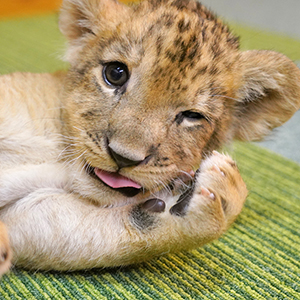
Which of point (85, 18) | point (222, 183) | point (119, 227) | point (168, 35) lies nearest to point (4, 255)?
point (119, 227)

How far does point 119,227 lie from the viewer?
4.14 feet

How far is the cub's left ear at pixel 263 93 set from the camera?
1.47 meters

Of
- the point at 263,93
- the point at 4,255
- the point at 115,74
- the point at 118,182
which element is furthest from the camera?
the point at 263,93

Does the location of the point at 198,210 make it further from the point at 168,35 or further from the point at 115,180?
the point at 168,35

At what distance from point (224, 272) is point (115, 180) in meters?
0.44

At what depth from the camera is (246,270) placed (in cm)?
133

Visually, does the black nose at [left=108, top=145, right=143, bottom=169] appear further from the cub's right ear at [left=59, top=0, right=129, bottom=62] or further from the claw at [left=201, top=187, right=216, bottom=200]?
the cub's right ear at [left=59, top=0, right=129, bottom=62]

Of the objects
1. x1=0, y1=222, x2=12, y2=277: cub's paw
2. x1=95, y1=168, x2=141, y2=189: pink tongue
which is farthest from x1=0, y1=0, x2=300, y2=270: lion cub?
x1=0, y1=222, x2=12, y2=277: cub's paw

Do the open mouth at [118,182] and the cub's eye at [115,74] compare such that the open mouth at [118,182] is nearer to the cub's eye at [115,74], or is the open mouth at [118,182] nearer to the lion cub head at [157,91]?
the lion cub head at [157,91]

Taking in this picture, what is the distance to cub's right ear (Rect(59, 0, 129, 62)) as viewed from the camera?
1547 mm

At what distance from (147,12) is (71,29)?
1.12 feet

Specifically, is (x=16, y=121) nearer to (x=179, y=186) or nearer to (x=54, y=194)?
(x=54, y=194)

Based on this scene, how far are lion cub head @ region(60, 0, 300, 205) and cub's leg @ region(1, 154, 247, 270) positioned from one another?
0.08 m

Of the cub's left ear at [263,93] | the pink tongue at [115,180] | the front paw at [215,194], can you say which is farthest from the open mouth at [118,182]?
the cub's left ear at [263,93]
